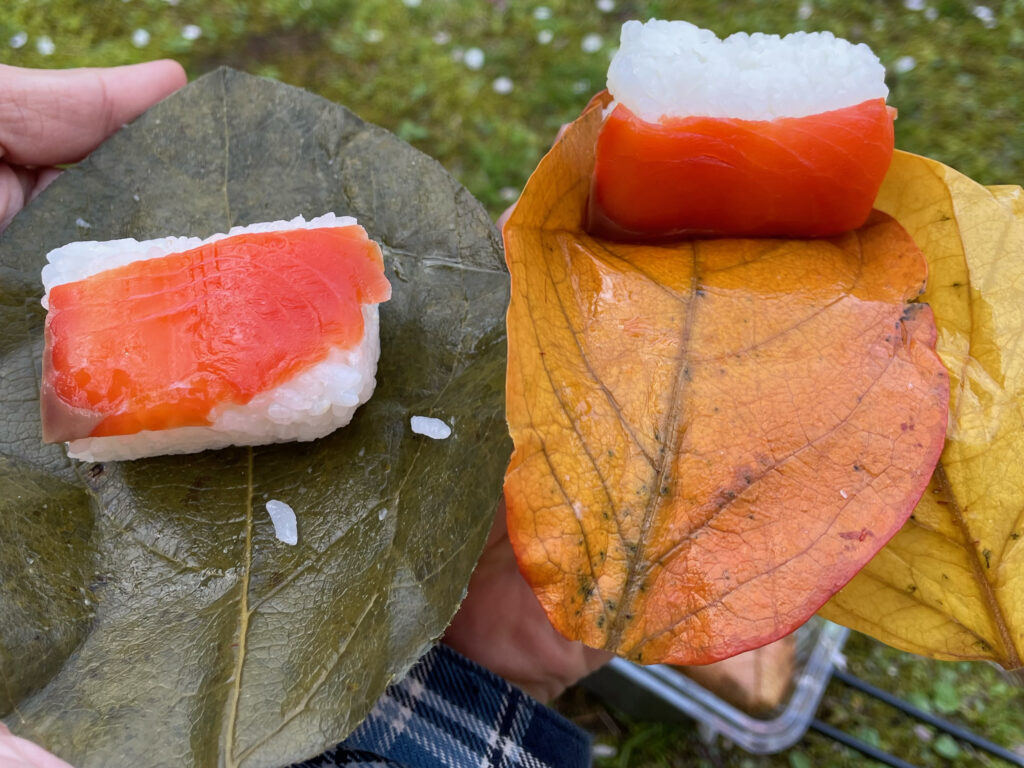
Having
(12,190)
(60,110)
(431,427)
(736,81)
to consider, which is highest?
(736,81)

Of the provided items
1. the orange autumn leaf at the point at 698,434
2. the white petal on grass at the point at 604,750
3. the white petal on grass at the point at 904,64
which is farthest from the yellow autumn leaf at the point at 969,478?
the white petal on grass at the point at 904,64

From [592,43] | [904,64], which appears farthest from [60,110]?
[904,64]

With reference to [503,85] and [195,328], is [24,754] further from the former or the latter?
[503,85]

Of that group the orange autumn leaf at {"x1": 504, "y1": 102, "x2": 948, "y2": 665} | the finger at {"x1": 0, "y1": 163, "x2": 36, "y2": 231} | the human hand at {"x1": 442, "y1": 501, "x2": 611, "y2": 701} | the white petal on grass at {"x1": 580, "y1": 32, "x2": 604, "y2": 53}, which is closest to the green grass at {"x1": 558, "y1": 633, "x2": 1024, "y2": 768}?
the human hand at {"x1": 442, "y1": 501, "x2": 611, "y2": 701}

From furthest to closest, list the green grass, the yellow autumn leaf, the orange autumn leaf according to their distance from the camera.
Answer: the green grass < the yellow autumn leaf < the orange autumn leaf

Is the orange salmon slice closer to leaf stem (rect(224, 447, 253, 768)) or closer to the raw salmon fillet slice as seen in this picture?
leaf stem (rect(224, 447, 253, 768))

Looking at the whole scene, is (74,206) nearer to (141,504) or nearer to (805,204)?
(141,504)
